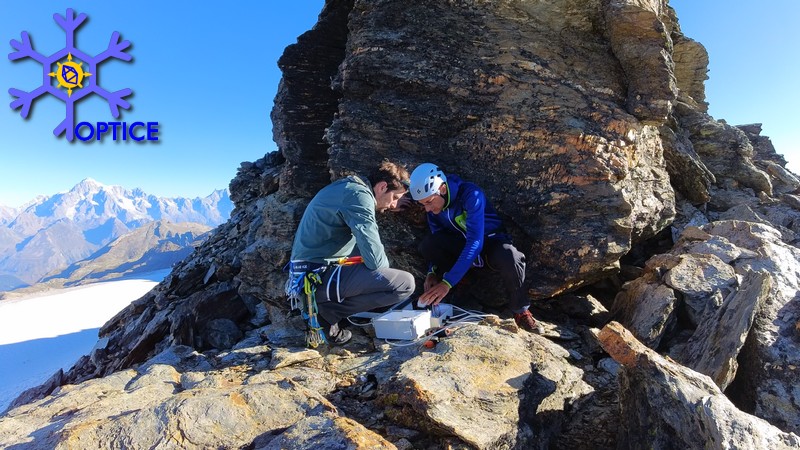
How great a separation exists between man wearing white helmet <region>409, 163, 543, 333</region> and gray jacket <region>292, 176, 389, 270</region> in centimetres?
126

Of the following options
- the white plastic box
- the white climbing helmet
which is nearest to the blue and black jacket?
the white climbing helmet

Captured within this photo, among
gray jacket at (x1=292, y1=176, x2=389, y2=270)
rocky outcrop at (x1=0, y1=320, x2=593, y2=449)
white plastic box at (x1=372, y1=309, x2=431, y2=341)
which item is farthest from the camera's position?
white plastic box at (x1=372, y1=309, x2=431, y2=341)

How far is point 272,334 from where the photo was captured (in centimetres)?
815

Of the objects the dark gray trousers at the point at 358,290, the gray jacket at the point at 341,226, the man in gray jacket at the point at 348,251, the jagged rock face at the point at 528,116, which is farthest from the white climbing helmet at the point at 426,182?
the jagged rock face at the point at 528,116

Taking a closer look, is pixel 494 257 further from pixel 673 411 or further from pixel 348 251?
pixel 673 411

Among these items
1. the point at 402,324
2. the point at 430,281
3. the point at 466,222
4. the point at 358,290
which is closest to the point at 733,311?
the point at 466,222

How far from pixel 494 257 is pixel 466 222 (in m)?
0.90

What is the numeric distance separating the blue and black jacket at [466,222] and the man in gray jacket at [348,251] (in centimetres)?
101

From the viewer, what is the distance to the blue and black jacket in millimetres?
7293

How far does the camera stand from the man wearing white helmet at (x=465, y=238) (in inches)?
290

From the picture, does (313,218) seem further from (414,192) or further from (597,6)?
(597,6)

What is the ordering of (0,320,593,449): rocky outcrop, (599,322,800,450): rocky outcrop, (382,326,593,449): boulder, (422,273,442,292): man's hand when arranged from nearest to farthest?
(599,322,800,450): rocky outcrop < (0,320,593,449): rocky outcrop < (382,326,593,449): boulder < (422,273,442,292): man's hand

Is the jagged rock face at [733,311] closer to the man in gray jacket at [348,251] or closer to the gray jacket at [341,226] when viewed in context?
the man in gray jacket at [348,251]

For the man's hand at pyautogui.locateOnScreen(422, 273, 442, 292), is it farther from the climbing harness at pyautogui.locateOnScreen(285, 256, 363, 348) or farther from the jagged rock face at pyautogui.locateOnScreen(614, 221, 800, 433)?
the jagged rock face at pyautogui.locateOnScreen(614, 221, 800, 433)
